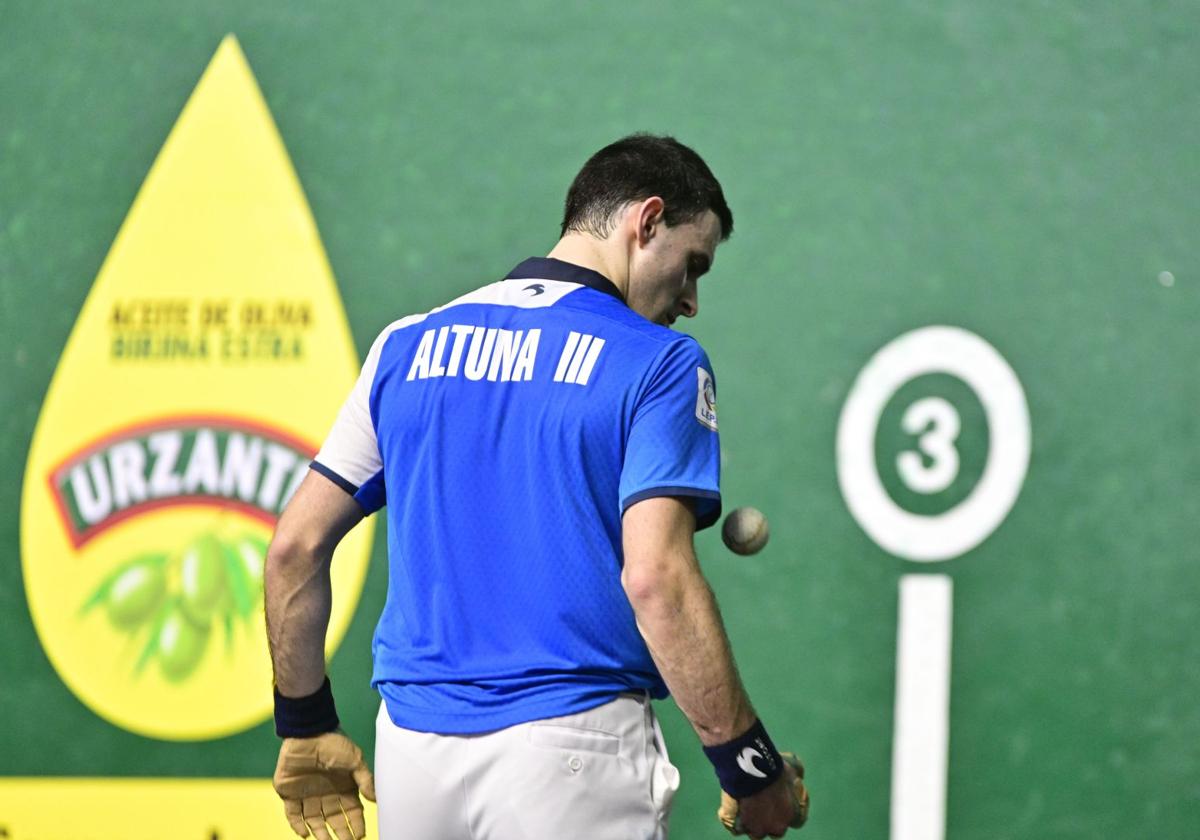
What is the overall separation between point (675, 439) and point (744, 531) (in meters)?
0.38

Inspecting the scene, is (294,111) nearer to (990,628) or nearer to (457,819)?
(990,628)

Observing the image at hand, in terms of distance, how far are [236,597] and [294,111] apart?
3.31 ft

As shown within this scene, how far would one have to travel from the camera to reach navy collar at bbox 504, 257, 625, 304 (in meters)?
1.66

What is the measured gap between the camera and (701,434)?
4.97ft

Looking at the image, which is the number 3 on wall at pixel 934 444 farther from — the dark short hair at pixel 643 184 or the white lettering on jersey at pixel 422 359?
the white lettering on jersey at pixel 422 359

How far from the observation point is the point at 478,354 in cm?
158

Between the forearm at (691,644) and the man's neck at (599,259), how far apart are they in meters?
0.39

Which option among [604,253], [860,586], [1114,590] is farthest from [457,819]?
[1114,590]

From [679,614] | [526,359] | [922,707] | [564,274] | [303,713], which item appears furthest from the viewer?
[922,707]

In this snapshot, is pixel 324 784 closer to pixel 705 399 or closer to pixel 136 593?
pixel 705 399

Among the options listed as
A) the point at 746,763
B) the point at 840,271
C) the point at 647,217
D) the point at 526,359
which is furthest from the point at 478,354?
the point at 840,271

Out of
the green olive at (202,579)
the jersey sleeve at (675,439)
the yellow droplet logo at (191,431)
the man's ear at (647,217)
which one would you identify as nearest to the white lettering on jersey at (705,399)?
the jersey sleeve at (675,439)

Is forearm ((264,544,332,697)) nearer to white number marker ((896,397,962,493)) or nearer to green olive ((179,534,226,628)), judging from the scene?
green olive ((179,534,226,628))

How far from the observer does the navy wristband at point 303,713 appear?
5.80 feet
